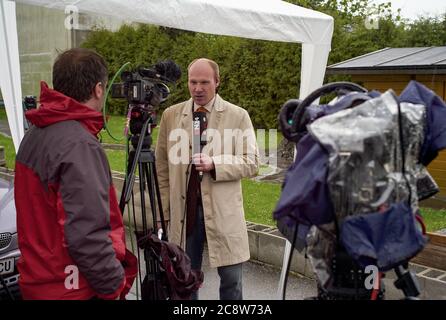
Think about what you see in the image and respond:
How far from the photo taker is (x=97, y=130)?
6.58 ft

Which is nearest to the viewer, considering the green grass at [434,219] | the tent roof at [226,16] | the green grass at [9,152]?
the tent roof at [226,16]

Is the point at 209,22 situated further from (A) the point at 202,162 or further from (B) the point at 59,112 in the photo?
(B) the point at 59,112

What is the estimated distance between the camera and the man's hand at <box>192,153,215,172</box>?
9.25 ft

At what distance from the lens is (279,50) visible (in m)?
10.7

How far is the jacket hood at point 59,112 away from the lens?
1.90 metres

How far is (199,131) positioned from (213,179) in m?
0.29

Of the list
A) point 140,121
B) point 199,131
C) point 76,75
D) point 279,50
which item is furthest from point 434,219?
point 279,50

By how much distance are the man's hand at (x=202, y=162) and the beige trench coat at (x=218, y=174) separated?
79 mm
